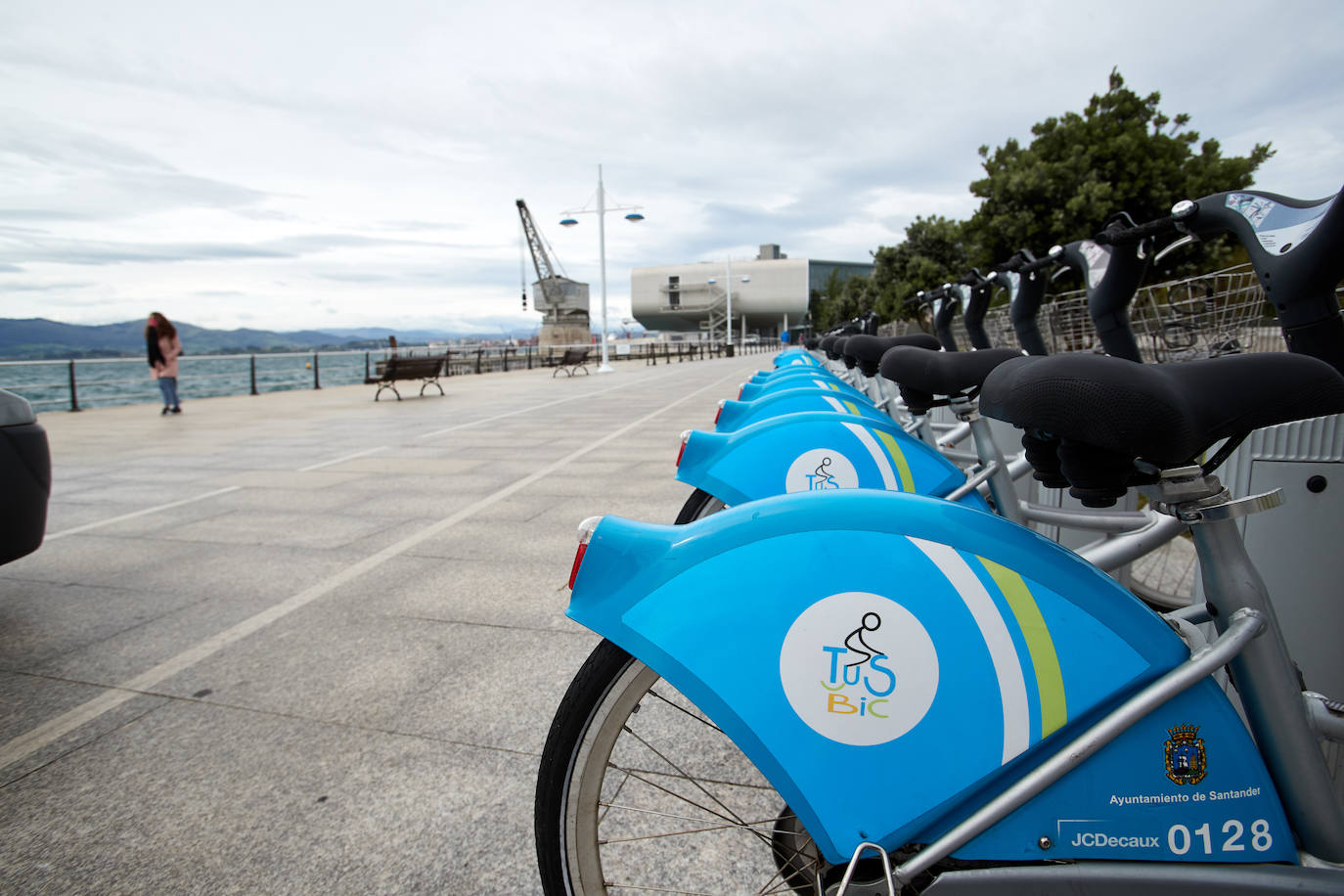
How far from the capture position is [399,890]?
67.4 inches

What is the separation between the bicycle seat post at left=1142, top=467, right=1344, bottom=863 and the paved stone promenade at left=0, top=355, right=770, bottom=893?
1.48m

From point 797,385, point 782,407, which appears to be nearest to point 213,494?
point 797,385

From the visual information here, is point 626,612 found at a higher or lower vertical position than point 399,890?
higher

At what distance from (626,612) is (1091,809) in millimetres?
789

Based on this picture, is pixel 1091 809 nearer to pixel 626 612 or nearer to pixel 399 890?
pixel 626 612

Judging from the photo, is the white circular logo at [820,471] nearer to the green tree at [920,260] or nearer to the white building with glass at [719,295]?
the green tree at [920,260]

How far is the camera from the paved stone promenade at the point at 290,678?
1865 mm

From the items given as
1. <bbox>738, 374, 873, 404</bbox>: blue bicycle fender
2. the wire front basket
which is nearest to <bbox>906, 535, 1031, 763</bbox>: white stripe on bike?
<bbox>738, 374, 873, 404</bbox>: blue bicycle fender

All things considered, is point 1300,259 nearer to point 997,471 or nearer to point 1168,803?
point 997,471

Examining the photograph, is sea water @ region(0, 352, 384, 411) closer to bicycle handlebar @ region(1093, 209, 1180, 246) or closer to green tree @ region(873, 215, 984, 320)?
bicycle handlebar @ region(1093, 209, 1180, 246)

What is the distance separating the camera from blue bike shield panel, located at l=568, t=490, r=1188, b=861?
1175 mm

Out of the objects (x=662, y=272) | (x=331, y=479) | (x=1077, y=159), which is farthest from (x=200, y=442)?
(x=662, y=272)

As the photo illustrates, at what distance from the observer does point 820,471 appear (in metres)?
2.56

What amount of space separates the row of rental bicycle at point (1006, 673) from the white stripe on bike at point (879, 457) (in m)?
1.24
